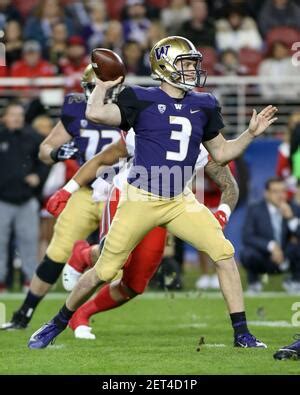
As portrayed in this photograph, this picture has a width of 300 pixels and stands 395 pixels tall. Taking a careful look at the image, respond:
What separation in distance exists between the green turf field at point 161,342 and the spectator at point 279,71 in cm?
325

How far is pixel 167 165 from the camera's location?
20.0 ft

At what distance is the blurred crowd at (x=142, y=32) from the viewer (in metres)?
12.4

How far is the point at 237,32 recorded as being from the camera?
520 inches

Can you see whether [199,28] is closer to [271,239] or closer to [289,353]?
[271,239]

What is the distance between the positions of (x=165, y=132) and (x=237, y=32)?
7325mm

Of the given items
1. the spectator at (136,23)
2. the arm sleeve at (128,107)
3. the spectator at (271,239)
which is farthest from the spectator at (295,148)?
the arm sleeve at (128,107)

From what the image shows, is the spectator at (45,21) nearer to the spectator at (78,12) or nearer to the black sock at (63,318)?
the spectator at (78,12)

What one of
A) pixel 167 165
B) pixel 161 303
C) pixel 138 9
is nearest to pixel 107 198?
pixel 167 165

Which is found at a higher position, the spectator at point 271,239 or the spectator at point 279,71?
the spectator at point 279,71

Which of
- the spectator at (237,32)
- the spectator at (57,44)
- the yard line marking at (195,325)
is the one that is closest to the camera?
the yard line marking at (195,325)

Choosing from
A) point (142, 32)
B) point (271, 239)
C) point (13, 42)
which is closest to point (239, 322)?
point (271, 239)

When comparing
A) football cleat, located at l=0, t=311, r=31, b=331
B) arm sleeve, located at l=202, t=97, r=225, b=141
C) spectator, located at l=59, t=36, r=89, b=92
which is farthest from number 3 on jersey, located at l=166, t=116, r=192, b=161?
spectator, located at l=59, t=36, r=89, b=92

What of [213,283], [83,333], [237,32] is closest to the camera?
[83,333]

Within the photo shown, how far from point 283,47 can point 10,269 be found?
153 inches
